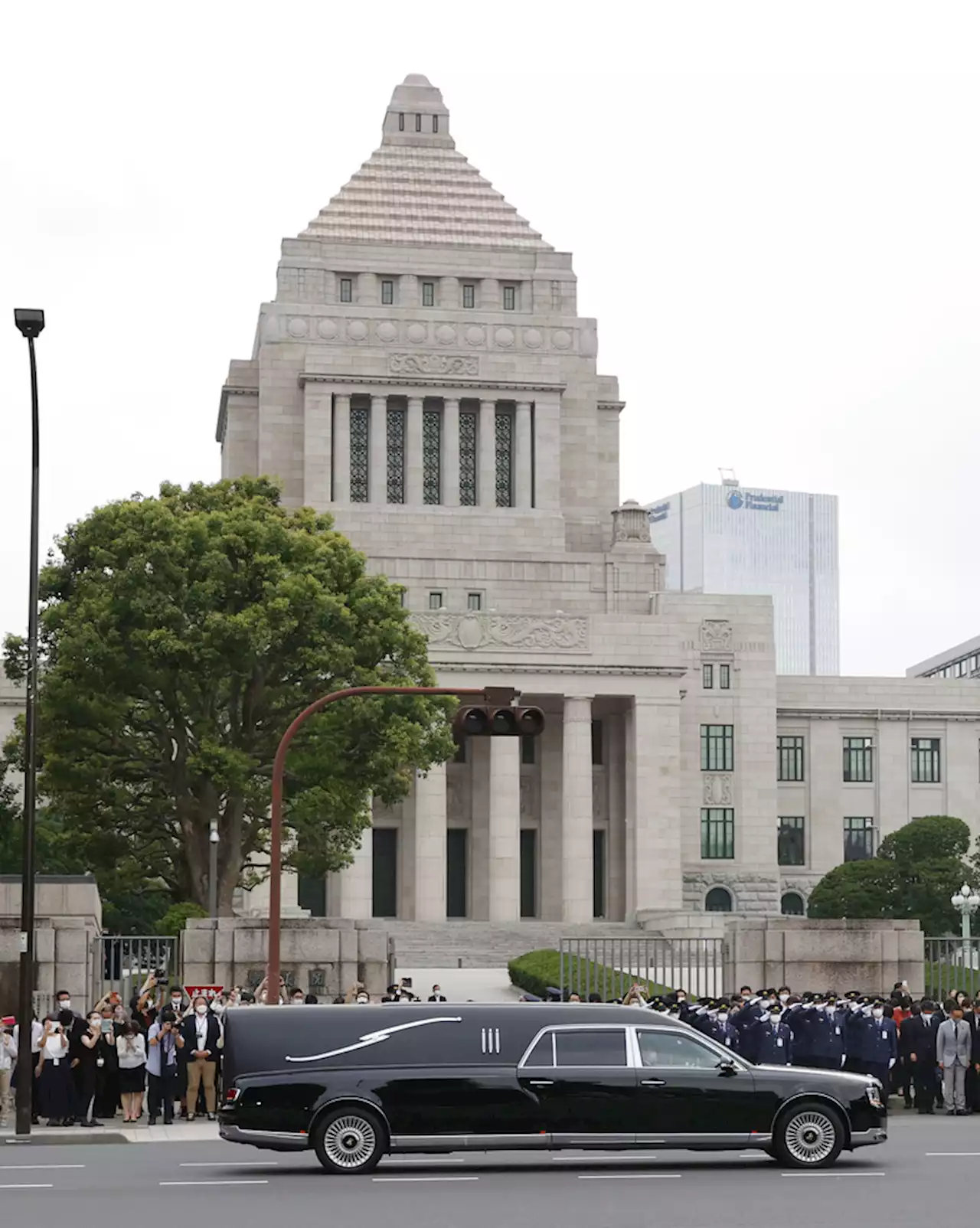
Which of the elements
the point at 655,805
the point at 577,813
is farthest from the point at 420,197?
the point at 655,805

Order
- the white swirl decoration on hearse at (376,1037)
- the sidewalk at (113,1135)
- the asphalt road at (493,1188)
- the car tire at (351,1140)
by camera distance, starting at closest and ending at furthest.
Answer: the asphalt road at (493,1188)
the car tire at (351,1140)
the white swirl decoration on hearse at (376,1037)
the sidewalk at (113,1135)

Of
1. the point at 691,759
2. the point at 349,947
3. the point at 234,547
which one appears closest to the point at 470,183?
the point at 691,759

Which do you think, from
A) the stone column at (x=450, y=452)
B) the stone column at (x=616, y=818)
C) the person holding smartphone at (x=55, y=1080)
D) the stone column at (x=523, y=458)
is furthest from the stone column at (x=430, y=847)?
the person holding smartphone at (x=55, y=1080)

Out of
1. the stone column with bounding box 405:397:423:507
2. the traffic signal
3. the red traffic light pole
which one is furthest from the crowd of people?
the stone column with bounding box 405:397:423:507

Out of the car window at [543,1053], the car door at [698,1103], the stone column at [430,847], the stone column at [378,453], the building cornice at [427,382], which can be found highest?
the building cornice at [427,382]

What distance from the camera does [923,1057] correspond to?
3459 cm

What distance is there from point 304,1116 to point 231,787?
30.6 metres

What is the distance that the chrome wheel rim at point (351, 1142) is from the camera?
80.2 feet

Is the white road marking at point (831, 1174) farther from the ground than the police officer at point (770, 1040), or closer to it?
closer to it

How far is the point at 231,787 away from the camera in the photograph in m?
54.6

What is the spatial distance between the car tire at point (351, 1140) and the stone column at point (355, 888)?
185 feet

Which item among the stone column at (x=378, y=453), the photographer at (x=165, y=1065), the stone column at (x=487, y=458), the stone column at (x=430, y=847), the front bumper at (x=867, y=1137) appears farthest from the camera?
the stone column at (x=487, y=458)

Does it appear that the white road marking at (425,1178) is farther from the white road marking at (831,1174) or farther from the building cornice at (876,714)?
the building cornice at (876,714)

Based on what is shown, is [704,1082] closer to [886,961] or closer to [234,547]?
[886,961]
